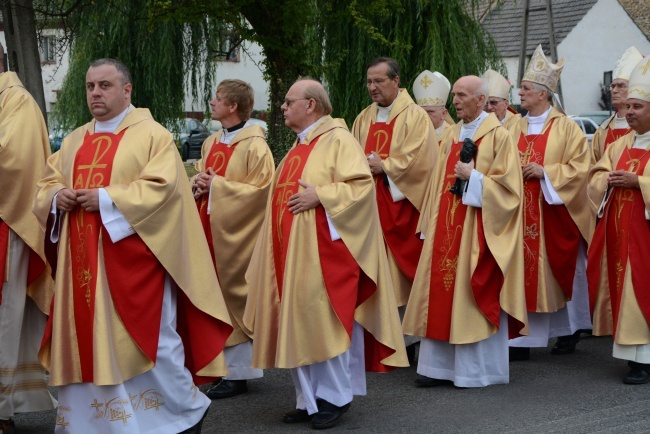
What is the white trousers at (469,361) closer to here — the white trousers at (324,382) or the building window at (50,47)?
the white trousers at (324,382)

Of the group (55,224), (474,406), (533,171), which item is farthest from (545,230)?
(55,224)

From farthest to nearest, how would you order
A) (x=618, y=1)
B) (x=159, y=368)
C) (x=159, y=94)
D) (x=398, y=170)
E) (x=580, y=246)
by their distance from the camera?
(x=618, y=1), (x=159, y=94), (x=580, y=246), (x=398, y=170), (x=159, y=368)

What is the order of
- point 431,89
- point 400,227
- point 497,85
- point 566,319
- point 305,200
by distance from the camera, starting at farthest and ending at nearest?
point 431,89
point 497,85
point 566,319
point 400,227
point 305,200

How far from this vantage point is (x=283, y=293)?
620cm

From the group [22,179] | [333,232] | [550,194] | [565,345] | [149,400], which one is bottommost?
[565,345]

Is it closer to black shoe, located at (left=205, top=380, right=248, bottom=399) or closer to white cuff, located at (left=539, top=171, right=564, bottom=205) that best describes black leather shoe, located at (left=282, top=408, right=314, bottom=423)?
black shoe, located at (left=205, top=380, right=248, bottom=399)

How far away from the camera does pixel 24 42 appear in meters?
9.39

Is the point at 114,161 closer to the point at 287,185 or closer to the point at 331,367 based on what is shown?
the point at 287,185

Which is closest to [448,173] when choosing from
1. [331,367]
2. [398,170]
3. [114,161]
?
[398,170]

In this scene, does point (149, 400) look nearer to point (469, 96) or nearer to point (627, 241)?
point (469, 96)

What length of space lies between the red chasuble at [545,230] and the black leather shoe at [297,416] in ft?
8.81

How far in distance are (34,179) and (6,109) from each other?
1.48ft

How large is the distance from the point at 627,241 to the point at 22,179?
4.21 metres

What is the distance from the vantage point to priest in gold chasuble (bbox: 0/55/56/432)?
6.14m
